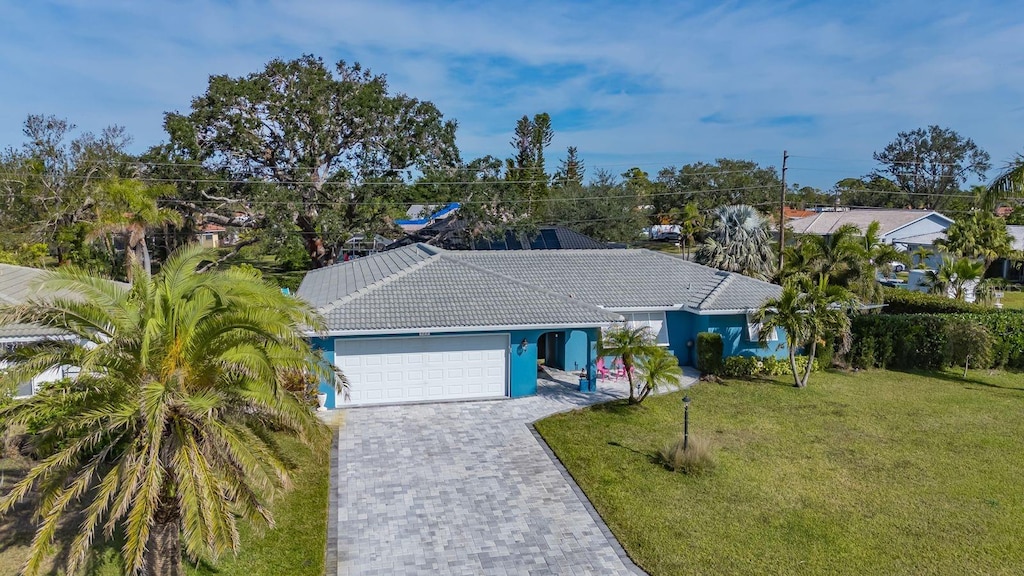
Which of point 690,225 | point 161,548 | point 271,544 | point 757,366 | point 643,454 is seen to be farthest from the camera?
point 690,225

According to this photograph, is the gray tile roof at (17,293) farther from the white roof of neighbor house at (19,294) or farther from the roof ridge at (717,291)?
the roof ridge at (717,291)

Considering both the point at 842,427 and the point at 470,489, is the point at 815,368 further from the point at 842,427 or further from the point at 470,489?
the point at 470,489

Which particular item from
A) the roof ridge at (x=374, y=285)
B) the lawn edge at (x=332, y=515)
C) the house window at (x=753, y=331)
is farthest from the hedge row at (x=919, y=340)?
the lawn edge at (x=332, y=515)

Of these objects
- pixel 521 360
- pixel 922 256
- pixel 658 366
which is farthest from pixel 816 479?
pixel 922 256

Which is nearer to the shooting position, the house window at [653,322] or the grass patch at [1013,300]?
the house window at [653,322]

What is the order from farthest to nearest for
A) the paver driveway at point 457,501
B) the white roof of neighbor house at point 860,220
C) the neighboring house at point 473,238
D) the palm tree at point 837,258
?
the white roof of neighbor house at point 860,220
the neighboring house at point 473,238
the palm tree at point 837,258
the paver driveway at point 457,501

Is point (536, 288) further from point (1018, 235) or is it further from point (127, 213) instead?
point (1018, 235)

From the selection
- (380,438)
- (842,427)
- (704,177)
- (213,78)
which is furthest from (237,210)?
(704,177)
